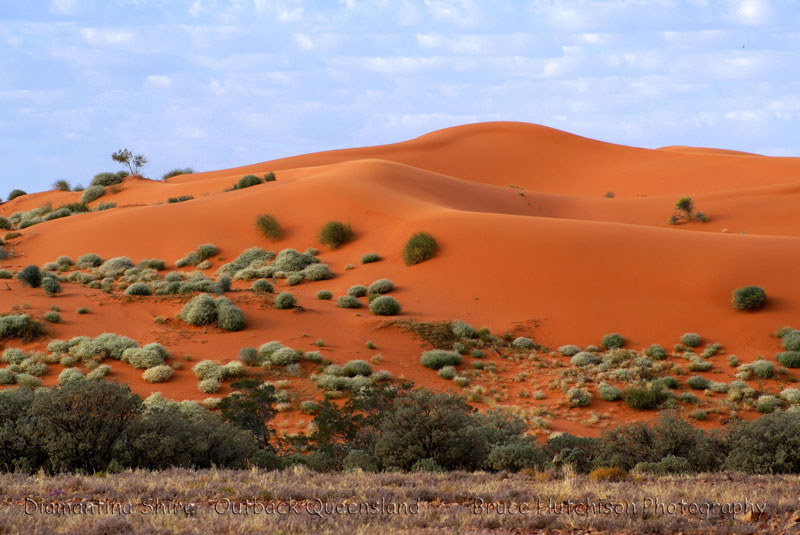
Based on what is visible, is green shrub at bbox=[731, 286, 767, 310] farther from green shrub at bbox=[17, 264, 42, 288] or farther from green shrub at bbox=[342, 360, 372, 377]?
green shrub at bbox=[17, 264, 42, 288]

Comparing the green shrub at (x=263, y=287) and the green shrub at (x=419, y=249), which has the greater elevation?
the green shrub at (x=419, y=249)

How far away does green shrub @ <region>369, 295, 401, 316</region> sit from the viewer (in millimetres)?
28016

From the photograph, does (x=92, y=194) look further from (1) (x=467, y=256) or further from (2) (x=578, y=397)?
(2) (x=578, y=397)

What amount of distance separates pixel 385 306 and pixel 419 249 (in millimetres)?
7475

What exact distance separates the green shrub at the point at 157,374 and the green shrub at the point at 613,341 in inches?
572

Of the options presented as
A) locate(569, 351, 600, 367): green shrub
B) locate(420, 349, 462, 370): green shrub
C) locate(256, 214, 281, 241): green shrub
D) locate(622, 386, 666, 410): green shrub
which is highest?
locate(256, 214, 281, 241): green shrub

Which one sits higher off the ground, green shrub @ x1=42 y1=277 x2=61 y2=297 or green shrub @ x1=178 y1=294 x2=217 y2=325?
green shrub @ x1=42 y1=277 x2=61 y2=297

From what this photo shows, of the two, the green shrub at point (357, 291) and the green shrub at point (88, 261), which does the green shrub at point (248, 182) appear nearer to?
the green shrub at point (88, 261)

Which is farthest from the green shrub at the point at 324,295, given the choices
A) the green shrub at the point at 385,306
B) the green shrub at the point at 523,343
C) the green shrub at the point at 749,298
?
the green shrub at the point at 749,298

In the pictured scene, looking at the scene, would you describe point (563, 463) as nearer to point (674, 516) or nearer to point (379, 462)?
point (379, 462)

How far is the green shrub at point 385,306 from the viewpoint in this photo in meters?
28.0

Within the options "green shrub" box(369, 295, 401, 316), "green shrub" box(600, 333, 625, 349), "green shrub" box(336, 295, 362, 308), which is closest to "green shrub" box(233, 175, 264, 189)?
"green shrub" box(336, 295, 362, 308)

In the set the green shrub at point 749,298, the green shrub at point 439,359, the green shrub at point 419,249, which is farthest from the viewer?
the green shrub at point 419,249

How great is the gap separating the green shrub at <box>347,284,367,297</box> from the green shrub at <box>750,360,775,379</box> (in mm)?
14882
